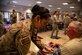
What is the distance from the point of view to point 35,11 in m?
2.05

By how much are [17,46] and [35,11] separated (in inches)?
19.3

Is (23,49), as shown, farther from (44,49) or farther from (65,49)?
(44,49)

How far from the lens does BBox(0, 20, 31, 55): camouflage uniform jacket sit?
1795mm

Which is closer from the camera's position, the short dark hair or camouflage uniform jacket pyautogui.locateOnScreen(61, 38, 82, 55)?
camouflage uniform jacket pyautogui.locateOnScreen(61, 38, 82, 55)

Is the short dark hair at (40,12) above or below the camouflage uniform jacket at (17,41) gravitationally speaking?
above

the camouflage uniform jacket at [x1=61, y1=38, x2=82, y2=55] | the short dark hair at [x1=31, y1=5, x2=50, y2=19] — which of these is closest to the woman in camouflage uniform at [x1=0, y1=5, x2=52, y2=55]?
the short dark hair at [x1=31, y1=5, x2=50, y2=19]

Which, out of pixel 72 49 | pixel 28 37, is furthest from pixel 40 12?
pixel 72 49

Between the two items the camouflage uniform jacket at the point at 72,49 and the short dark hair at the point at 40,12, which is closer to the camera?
the camouflage uniform jacket at the point at 72,49

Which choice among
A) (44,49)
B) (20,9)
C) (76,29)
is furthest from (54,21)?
(20,9)

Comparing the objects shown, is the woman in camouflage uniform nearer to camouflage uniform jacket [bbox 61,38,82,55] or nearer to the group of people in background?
the group of people in background

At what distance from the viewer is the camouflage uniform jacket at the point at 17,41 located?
1795 millimetres

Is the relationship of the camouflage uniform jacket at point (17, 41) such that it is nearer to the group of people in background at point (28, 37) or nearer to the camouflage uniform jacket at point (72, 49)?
the group of people in background at point (28, 37)

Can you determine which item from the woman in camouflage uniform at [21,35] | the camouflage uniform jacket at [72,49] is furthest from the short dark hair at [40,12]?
the camouflage uniform jacket at [72,49]

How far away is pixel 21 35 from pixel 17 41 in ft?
0.25
